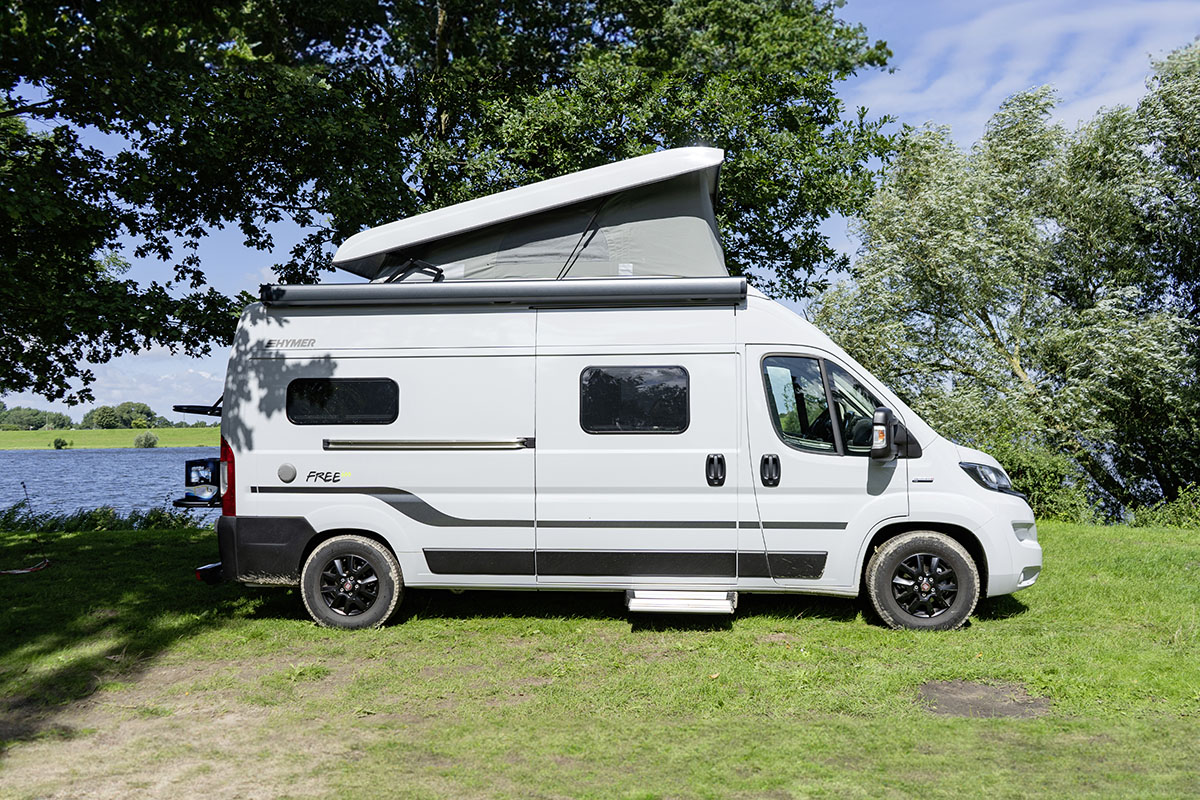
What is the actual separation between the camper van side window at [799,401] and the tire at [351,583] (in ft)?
10.9

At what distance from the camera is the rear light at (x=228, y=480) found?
7.28 meters

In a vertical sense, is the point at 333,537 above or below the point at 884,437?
below

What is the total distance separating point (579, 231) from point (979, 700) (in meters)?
4.63

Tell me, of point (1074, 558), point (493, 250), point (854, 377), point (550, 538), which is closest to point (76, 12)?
point (493, 250)

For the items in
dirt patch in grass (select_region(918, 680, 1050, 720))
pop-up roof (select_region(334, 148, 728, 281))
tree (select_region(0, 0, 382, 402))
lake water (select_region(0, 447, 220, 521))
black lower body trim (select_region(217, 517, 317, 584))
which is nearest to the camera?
dirt patch in grass (select_region(918, 680, 1050, 720))

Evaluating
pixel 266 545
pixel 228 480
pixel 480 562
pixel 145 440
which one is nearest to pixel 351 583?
pixel 266 545

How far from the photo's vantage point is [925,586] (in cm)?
697

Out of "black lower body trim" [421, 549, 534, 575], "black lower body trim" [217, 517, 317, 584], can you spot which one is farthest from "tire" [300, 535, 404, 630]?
"black lower body trim" [421, 549, 534, 575]

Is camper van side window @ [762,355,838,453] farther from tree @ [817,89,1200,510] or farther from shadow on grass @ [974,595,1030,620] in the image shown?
tree @ [817,89,1200,510]

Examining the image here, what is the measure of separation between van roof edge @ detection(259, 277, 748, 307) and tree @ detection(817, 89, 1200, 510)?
11780mm

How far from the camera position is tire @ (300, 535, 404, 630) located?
725 centimetres

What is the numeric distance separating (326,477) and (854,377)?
427cm

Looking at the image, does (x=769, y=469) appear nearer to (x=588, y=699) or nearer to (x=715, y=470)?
(x=715, y=470)

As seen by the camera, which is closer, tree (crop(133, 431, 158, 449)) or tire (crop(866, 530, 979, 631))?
tire (crop(866, 530, 979, 631))
